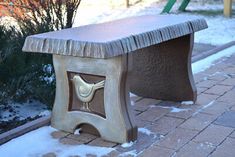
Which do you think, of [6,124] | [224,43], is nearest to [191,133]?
[6,124]

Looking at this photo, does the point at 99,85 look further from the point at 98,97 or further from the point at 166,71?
the point at 166,71

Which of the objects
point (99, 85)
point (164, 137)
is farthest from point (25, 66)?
point (164, 137)

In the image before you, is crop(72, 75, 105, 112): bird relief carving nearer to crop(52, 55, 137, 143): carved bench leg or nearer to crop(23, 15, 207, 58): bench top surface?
crop(52, 55, 137, 143): carved bench leg

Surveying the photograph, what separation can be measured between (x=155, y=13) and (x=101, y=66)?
281 inches

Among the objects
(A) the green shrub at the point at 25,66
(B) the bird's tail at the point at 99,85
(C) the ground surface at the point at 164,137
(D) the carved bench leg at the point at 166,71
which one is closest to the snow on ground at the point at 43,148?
(C) the ground surface at the point at 164,137

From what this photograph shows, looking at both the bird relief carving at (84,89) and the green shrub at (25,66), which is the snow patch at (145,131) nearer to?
the bird relief carving at (84,89)

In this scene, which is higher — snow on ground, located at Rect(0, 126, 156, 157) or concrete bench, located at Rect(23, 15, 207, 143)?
concrete bench, located at Rect(23, 15, 207, 143)

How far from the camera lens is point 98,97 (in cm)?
298

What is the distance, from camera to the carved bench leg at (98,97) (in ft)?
9.25

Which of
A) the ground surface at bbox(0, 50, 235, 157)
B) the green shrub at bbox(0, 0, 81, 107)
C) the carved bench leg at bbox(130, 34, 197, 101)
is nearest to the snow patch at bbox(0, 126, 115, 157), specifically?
the ground surface at bbox(0, 50, 235, 157)

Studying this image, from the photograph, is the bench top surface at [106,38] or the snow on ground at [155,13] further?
the snow on ground at [155,13]

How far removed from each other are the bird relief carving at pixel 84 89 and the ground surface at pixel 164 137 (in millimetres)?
271

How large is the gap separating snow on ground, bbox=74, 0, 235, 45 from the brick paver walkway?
3.07 m

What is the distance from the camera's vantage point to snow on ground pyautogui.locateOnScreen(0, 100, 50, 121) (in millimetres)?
3760
